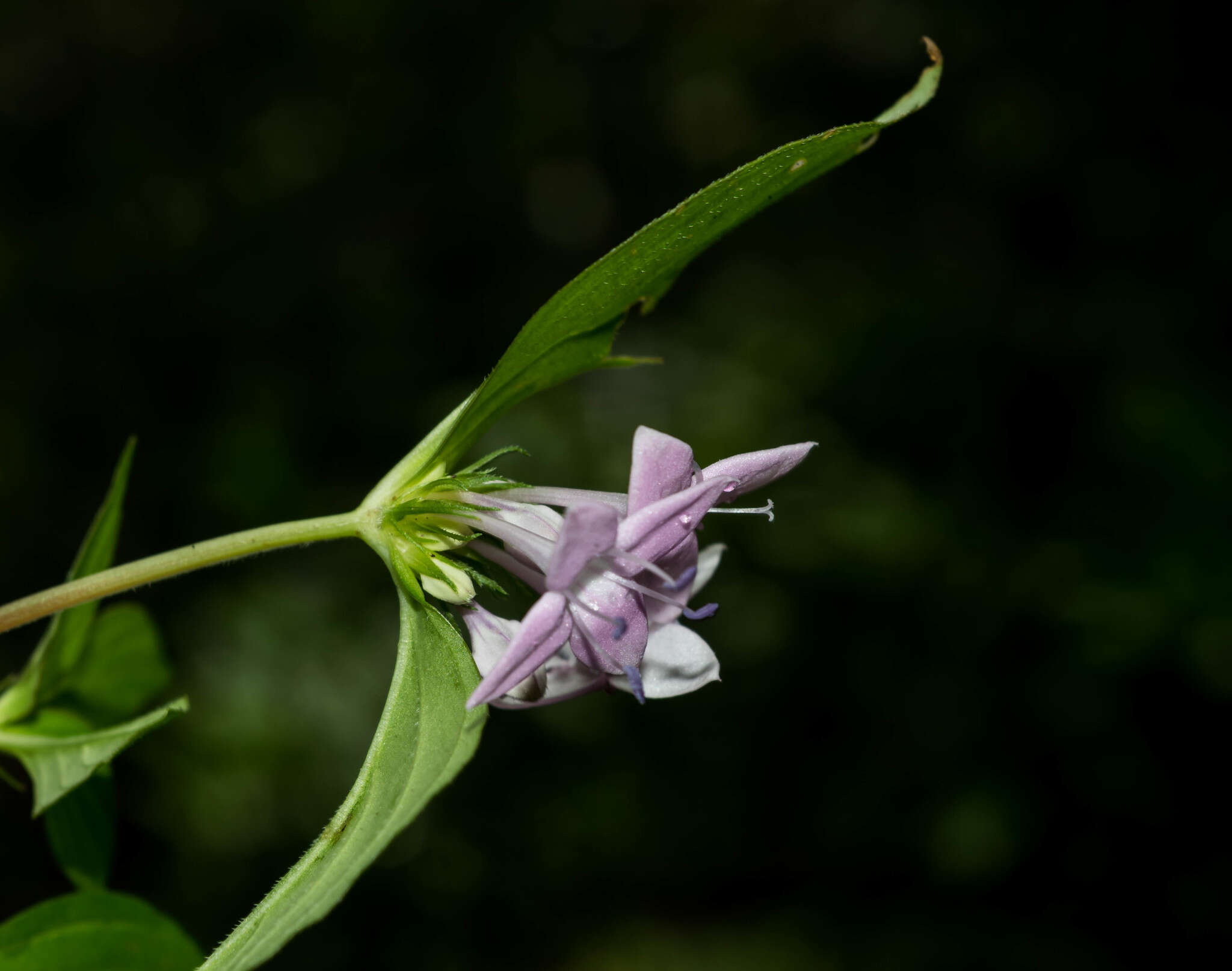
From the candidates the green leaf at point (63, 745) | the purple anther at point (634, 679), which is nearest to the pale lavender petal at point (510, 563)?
the purple anther at point (634, 679)

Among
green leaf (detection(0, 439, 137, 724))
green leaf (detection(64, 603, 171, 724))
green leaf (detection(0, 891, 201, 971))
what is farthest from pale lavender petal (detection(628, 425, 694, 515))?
green leaf (detection(64, 603, 171, 724))

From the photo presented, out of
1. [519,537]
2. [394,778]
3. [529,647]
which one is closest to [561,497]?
[519,537]

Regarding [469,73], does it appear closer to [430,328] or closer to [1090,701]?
[430,328]

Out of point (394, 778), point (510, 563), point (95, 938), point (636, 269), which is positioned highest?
point (636, 269)

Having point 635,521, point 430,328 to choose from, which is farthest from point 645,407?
point 635,521

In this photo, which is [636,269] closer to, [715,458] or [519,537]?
[519,537]

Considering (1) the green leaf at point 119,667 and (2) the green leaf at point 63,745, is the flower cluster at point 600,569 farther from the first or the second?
(1) the green leaf at point 119,667

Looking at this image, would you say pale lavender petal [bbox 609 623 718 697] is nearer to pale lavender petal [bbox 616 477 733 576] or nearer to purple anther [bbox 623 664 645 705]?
purple anther [bbox 623 664 645 705]
